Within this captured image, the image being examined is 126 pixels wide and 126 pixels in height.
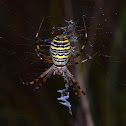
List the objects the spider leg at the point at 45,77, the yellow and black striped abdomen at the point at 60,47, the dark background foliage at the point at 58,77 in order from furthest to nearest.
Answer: the spider leg at the point at 45,77 → the dark background foliage at the point at 58,77 → the yellow and black striped abdomen at the point at 60,47

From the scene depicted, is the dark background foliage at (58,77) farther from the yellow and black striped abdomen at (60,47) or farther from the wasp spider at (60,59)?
the yellow and black striped abdomen at (60,47)

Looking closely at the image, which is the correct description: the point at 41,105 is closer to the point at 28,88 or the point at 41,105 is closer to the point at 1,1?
the point at 28,88

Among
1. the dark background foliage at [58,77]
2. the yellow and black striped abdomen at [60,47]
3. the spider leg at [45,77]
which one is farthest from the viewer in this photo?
the spider leg at [45,77]

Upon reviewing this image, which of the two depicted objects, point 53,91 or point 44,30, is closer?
point 44,30

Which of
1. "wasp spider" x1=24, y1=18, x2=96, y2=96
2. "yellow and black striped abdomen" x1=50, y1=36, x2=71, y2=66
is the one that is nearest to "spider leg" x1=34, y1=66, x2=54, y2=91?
"wasp spider" x1=24, y1=18, x2=96, y2=96

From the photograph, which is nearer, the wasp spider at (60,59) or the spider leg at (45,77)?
the wasp spider at (60,59)

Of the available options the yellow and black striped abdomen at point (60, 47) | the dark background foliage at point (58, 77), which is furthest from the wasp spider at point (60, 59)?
the dark background foliage at point (58, 77)

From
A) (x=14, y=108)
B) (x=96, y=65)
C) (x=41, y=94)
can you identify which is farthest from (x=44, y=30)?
(x=14, y=108)

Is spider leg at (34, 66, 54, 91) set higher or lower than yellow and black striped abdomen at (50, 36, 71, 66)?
lower

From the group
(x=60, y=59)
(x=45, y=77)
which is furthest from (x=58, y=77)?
(x=60, y=59)

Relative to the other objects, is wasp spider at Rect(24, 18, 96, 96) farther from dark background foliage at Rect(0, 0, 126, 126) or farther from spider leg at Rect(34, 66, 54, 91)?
dark background foliage at Rect(0, 0, 126, 126)

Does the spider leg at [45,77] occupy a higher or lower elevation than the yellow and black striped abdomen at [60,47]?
lower
